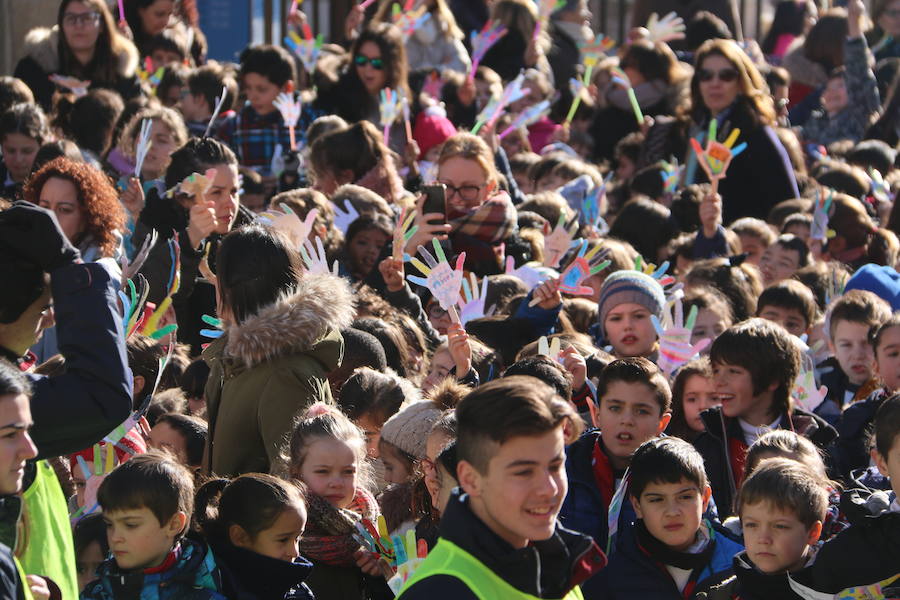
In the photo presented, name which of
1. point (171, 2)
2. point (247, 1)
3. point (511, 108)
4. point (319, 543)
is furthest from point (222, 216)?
point (247, 1)

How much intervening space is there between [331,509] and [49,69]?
222 inches

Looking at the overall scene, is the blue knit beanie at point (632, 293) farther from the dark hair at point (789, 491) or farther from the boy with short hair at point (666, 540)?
the dark hair at point (789, 491)

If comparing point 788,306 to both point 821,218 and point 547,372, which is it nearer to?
point 821,218

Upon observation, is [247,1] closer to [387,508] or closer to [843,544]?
[387,508]

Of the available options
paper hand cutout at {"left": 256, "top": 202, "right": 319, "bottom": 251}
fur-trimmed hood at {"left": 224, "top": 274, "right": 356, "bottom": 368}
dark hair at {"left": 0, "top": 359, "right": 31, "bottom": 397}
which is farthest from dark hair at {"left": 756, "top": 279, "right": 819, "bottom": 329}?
dark hair at {"left": 0, "top": 359, "right": 31, "bottom": 397}

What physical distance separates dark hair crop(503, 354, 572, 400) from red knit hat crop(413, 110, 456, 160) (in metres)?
4.31

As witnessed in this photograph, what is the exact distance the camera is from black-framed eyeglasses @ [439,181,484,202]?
22.3ft

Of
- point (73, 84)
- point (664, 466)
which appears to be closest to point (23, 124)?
point (73, 84)

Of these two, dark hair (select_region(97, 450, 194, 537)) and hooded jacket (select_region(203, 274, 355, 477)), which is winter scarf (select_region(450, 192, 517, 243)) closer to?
hooded jacket (select_region(203, 274, 355, 477))

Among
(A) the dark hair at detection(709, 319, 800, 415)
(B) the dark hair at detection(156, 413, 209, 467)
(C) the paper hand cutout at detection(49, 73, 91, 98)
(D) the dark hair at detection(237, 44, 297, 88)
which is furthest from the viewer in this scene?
(C) the paper hand cutout at detection(49, 73, 91, 98)

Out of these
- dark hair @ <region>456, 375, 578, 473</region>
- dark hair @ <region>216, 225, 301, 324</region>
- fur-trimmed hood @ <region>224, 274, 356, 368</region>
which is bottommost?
fur-trimmed hood @ <region>224, 274, 356, 368</region>

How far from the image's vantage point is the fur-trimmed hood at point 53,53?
29.2ft

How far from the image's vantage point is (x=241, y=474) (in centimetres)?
420

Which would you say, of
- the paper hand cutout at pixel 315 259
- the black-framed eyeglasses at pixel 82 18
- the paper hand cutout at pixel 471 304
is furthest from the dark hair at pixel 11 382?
the black-framed eyeglasses at pixel 82 18
